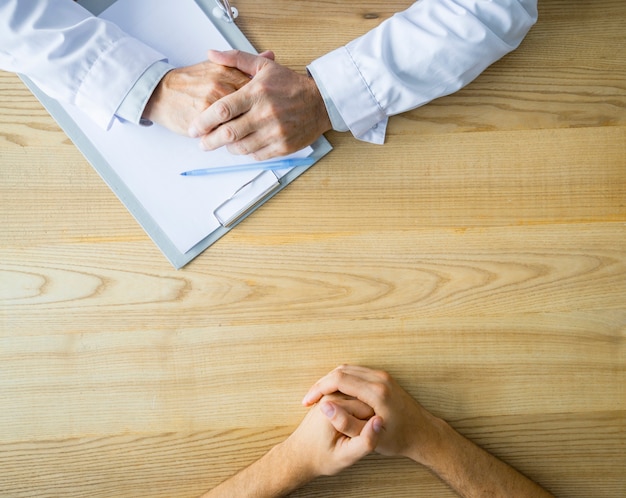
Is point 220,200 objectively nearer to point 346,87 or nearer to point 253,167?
point 253,167

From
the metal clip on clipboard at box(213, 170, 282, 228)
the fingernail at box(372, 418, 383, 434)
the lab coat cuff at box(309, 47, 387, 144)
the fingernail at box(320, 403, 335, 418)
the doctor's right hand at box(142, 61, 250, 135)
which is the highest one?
the doctor's right hand at box(142, 61, 250, 135)

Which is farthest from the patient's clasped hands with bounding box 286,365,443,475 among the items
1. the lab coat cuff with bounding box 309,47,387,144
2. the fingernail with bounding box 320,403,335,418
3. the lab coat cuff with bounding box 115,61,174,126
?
the lab coat cuff with bounding box 115,61,174,126

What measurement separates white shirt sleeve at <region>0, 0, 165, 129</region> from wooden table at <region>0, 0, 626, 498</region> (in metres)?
0.09

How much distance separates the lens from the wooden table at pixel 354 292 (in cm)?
Answer: 91

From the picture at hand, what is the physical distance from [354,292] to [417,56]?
365 mm

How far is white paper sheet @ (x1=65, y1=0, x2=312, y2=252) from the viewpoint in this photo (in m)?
0.89

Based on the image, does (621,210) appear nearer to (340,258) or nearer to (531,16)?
(531,16)

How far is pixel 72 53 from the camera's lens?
0.82 meters

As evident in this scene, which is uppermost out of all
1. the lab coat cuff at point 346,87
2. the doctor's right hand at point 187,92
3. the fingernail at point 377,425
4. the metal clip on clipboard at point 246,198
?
the doctor's right hand at point 187,92

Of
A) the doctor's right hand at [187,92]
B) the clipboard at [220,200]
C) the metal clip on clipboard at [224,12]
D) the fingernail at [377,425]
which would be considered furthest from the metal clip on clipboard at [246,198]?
the fingernail at [377,425]

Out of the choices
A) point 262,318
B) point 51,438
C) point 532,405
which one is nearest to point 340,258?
point 262,318

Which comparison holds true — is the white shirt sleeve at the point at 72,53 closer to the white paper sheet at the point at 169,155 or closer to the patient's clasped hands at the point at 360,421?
the white paper sheet at the point at 169,155

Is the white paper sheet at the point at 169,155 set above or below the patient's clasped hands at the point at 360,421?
above

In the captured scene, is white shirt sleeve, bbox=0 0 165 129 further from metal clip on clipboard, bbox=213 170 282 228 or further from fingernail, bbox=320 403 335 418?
fingernail, bbox=320 403 335 418
